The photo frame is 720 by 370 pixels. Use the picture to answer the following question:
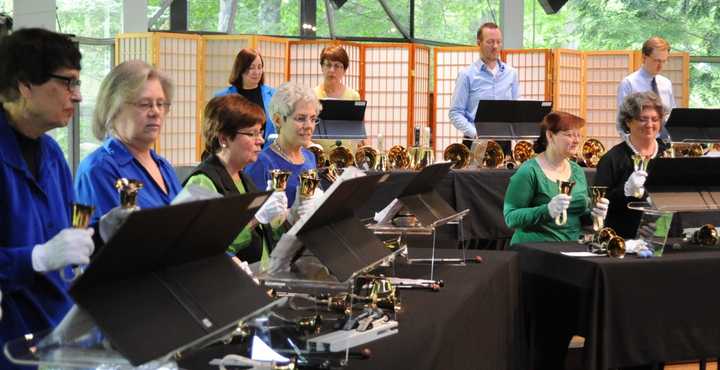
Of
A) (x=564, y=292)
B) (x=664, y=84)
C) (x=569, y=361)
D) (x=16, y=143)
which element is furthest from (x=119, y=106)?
(x=664, y=84)

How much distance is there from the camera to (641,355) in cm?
427

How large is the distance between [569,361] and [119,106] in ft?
10.5

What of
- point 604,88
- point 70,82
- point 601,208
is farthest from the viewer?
point 604,88

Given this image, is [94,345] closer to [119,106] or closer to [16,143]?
[16,143]

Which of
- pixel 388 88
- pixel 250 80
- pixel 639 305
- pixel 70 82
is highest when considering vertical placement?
pixel 388 88

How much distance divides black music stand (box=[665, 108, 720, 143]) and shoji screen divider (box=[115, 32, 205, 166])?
4926 millimetres

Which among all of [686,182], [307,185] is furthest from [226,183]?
[686,182]

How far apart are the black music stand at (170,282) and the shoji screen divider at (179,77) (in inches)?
321

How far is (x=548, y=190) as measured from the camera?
4.91 meters

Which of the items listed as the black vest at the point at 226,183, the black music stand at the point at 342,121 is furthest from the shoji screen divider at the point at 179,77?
the black vest at the point at 226,183

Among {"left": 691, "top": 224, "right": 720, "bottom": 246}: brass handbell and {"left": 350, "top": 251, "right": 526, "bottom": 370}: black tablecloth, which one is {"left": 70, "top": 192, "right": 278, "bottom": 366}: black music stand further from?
{"left": 691, "top": 224, "right": 720, "bottom": 246}: brass handbell

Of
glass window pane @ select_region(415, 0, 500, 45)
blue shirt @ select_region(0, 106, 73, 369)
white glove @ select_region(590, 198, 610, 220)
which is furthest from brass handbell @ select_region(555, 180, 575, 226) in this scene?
glass window pane @ select_region(415, 0, 500, 45)

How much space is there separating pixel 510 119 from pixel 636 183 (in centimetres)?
302

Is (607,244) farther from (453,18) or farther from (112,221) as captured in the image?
(453,18)
